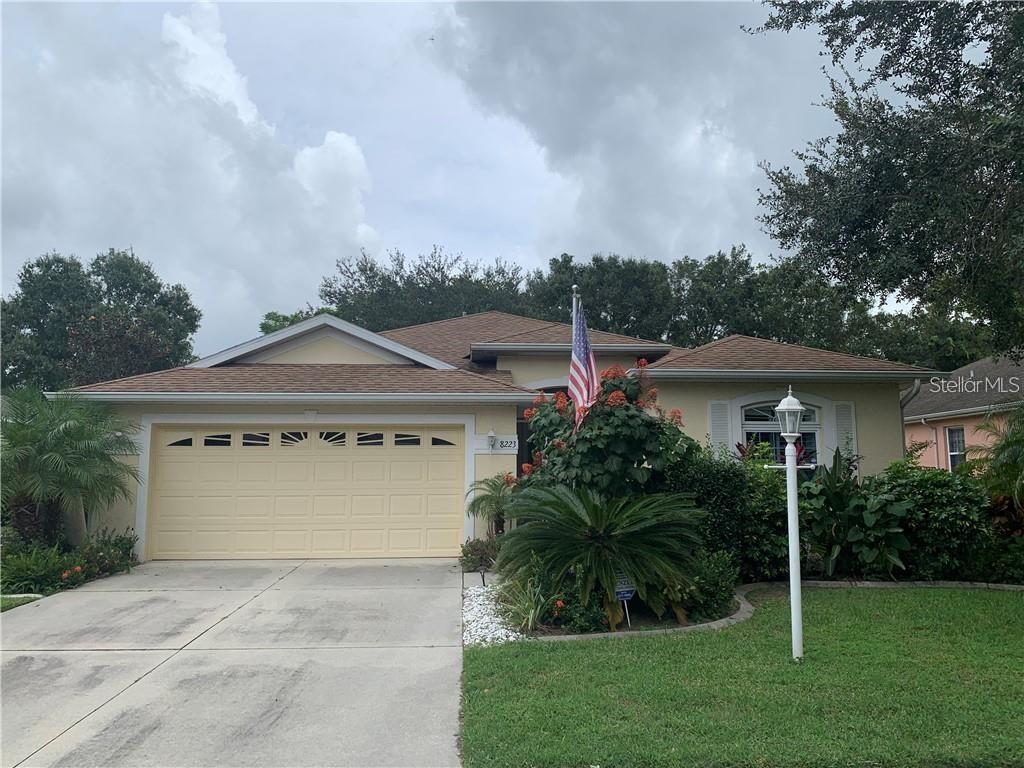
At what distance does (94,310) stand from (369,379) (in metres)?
26.4

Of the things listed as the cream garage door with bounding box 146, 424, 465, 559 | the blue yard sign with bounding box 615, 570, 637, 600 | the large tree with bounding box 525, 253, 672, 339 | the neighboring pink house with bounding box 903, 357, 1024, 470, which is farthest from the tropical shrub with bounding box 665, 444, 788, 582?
the large tree with bounding box 525, 253, 672, 339

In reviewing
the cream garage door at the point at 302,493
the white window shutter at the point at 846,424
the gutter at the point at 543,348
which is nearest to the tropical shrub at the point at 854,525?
the white window shutter at the point at 846,424

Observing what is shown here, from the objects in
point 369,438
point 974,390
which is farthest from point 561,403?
point 974,390

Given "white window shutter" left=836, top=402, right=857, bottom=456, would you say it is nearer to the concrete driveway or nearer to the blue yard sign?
the blue yard sign

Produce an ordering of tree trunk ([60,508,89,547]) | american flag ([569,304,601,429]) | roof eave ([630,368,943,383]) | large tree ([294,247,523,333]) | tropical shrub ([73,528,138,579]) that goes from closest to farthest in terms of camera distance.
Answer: american flag ([569,304,601,429]), tropical shrub ([73,528,138,579]), tree trunk ([60,508,89,547]), roof eave ([630,368,943,383]), large tree ([294,247,523,333])

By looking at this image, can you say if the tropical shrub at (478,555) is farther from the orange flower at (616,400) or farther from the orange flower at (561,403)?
the orange flower at (616,400)

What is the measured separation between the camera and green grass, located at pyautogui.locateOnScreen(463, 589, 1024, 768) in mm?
3809

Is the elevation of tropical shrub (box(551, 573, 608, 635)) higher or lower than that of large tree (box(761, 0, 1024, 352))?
lower

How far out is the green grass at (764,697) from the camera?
3809 millimetres

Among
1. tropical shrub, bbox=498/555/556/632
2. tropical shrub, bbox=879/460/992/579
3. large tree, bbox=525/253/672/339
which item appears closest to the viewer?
tropical shrub, bbox=498/555/556/632

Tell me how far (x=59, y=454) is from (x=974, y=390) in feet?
69.8

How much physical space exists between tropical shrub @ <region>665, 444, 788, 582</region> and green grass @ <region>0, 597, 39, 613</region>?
785cm

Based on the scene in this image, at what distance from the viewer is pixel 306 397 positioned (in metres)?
10.4

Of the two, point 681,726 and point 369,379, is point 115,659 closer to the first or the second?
point 681,726
